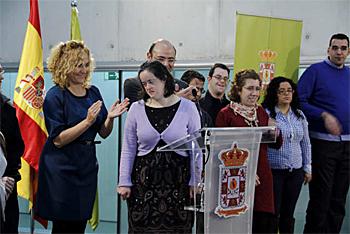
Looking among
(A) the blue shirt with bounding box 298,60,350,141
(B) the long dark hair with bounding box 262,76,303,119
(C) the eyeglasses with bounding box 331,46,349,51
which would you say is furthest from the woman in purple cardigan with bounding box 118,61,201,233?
(C) the eyeglasses with bounding box 331,46,349,51

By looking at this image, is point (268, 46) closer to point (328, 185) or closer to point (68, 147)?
point (328, 185)

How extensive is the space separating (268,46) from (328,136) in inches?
30.6

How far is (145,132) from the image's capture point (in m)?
2.74

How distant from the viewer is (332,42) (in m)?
3.77

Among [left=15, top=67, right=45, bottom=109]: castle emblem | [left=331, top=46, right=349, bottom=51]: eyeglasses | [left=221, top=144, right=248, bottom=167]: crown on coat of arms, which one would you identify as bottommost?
[left=221, top=144, right=248, bottom=167]: crown on coat of arms

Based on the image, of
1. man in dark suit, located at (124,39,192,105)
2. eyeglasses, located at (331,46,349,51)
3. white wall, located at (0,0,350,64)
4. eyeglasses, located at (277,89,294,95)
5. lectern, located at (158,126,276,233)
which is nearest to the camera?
lectern, located at (158,126,276,233)

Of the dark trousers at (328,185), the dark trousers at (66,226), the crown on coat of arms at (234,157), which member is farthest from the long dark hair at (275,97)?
the dark trousers at (66,226)

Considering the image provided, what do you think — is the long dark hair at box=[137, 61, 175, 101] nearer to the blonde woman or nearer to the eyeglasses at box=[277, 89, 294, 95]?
the blonde woman

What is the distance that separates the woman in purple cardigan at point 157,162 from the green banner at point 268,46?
1153 millimetres

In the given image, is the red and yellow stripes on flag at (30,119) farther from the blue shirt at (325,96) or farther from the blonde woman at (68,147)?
the blue shirt at (325,96)

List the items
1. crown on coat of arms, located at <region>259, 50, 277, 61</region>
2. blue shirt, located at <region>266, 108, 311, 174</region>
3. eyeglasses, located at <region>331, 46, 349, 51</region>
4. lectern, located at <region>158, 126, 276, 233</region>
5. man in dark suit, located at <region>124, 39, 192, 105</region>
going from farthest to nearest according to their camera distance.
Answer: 1. crown on coat of arms, located at <region>259, 50, 277, 61</region>
2. eyeglasses, located at <region>331, 46, 349, 51</region>
3. blue shirt, located at <region>266, 108, 311, 174</region>
4. man in dark suit, located at <region>124, 39, 192, 105</region>
5. lectern, located at <region>158, 126, 276, 233</region>

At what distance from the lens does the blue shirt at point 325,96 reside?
12.2 feet

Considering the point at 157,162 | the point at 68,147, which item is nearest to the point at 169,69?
the point at 157,162

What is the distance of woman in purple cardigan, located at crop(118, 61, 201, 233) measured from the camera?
273cm
